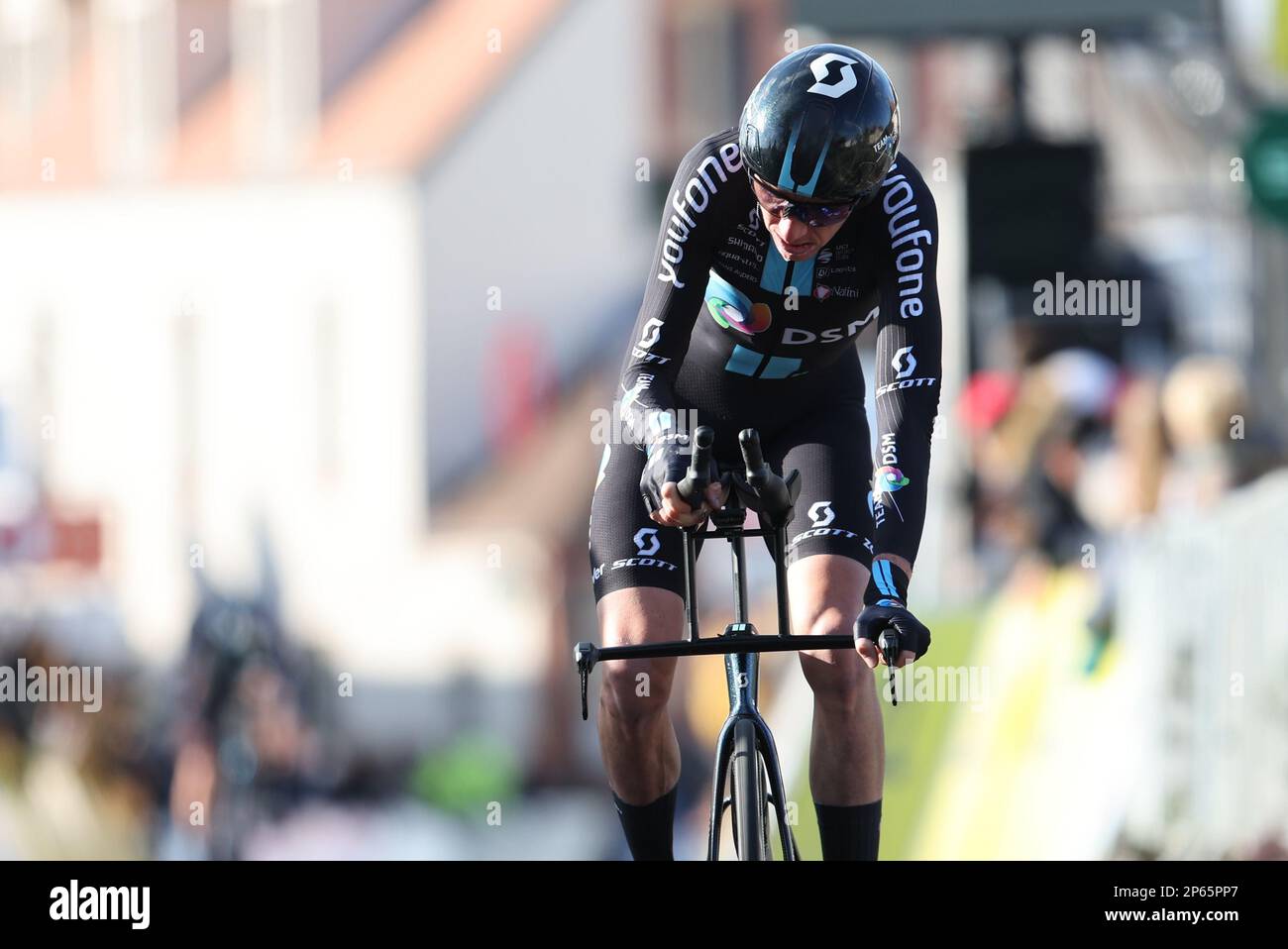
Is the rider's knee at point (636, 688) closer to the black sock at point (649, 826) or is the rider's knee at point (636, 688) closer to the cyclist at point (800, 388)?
the cyclist at point (800, 388)

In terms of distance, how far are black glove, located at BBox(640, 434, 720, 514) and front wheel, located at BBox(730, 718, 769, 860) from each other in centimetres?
73

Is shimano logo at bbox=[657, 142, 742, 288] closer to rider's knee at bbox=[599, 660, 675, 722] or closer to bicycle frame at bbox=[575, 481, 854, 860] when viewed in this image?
bicycle frame at bbox=[575, 481, 854, 860]

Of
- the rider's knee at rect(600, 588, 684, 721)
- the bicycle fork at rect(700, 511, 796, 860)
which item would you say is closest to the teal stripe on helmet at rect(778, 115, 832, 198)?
the bicycle fork at rect(700, 511, 796, 860)

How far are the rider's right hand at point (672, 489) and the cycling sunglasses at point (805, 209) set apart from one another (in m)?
0.63

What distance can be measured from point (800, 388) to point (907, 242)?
60cm

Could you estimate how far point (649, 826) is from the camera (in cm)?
556

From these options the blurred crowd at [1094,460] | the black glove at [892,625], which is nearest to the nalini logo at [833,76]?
the black glove at [892,625]

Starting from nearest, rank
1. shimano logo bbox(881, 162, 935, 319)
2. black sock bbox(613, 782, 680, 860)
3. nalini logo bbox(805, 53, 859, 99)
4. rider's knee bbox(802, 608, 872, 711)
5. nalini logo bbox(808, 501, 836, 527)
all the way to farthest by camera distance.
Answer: nalini logo bbox(805, 53, 859, 99), shimano logo bbox(881, 162, 935, 319), rider's knee bbox(802, 608, 872, 711), nalini logo bbox(808, 501, 836, 527), black sock bbox(613, 782, 680, 860)

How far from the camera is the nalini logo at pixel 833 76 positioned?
15.9ft

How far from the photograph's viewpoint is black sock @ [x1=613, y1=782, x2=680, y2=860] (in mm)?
5551

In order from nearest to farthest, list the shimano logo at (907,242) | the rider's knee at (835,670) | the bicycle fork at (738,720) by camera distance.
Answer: the bicycle fork at (738,720), the shimano logo at (907,242), the rider's knee at (835,670)

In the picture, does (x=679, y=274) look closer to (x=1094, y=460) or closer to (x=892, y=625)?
(x=892, y=625)

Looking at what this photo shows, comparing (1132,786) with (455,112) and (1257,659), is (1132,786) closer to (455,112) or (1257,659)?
(1257,659)
